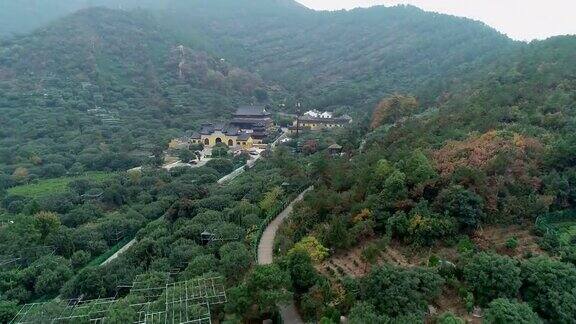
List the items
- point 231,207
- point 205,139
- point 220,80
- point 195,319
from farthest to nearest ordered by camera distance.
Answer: point 220,80 < point 205,139 < point 231,207 < point 195,319

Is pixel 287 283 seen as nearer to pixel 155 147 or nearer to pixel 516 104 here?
pixel 516 104

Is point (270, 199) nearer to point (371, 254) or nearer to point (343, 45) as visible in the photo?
point (371, 254)

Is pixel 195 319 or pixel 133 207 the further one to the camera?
pixel 133 207

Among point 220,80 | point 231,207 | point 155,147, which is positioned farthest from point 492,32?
point 231,207

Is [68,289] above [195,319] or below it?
below

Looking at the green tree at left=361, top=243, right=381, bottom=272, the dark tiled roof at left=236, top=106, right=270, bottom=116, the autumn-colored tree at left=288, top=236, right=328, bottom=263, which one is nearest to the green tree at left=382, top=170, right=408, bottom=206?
the green tree at left=361, top=243, right=381, bottom=272

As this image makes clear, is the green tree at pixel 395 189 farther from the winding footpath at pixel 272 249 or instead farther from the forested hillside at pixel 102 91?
the forested hillside at pixel 102 91
